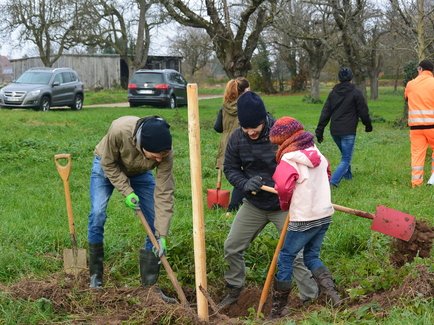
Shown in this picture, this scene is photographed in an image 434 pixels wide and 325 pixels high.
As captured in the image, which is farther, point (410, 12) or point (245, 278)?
point (410, 12)

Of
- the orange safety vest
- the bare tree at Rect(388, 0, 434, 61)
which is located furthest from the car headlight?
the orange safety vest

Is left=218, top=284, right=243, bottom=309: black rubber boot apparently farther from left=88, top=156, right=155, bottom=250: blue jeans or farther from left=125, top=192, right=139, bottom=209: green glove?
left=125, top=192, right=139, bottom=209: green glove

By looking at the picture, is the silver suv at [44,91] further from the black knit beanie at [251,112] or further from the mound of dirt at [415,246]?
the mound of dirt at [415,246]

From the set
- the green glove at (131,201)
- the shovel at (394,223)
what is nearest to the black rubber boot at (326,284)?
the shovel at (394,223)

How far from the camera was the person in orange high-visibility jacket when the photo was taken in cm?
893

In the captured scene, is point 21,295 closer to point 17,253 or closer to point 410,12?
point 17,253

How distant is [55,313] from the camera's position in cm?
469

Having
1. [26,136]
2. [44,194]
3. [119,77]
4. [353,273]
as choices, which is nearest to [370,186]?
[353,273]

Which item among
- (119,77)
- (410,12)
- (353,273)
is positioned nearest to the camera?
(353,273)

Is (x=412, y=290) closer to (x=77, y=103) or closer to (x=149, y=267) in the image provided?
(x=149, y=267)

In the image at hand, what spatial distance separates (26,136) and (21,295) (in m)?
9.08

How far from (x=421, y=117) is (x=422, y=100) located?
245 mm

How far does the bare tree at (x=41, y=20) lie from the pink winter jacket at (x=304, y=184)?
108ft

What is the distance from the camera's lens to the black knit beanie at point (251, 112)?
4.55 metres
